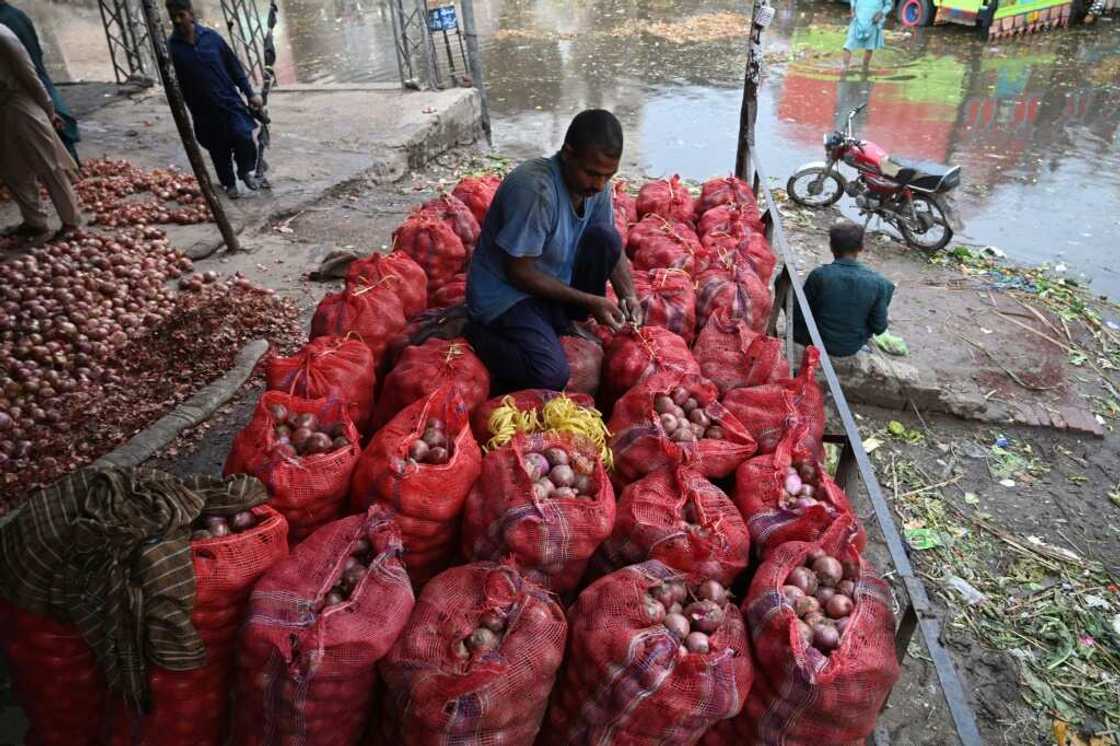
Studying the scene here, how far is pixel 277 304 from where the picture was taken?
15.7 ft

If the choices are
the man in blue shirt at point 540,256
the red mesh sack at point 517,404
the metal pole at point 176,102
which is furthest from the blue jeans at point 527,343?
the metal pole at point 176,102

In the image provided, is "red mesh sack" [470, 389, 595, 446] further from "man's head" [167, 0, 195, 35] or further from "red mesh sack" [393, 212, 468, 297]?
"man's head" [167, 0, 195, 35]

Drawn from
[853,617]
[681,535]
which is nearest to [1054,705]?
[853,617]

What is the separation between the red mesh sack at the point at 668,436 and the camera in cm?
247

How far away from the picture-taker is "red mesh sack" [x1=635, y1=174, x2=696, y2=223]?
4.91m

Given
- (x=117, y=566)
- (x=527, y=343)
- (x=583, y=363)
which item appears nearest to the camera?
(x=117, y=566)

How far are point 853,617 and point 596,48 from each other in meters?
14.9

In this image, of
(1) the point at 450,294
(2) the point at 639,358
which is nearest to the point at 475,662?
(2) the point at 639,358

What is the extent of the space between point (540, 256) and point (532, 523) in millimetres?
1348

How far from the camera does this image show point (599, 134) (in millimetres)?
2693

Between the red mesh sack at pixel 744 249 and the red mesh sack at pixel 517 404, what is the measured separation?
1748mm

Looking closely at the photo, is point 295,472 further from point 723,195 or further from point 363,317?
point 723,195

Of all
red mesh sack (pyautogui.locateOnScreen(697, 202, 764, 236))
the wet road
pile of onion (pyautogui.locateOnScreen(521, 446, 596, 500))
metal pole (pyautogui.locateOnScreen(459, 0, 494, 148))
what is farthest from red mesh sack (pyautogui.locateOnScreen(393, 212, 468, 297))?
metal pole (pyautogui.locateOnScreen(459, 0, 494, 148))

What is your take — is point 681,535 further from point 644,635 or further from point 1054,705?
point 1054,705
